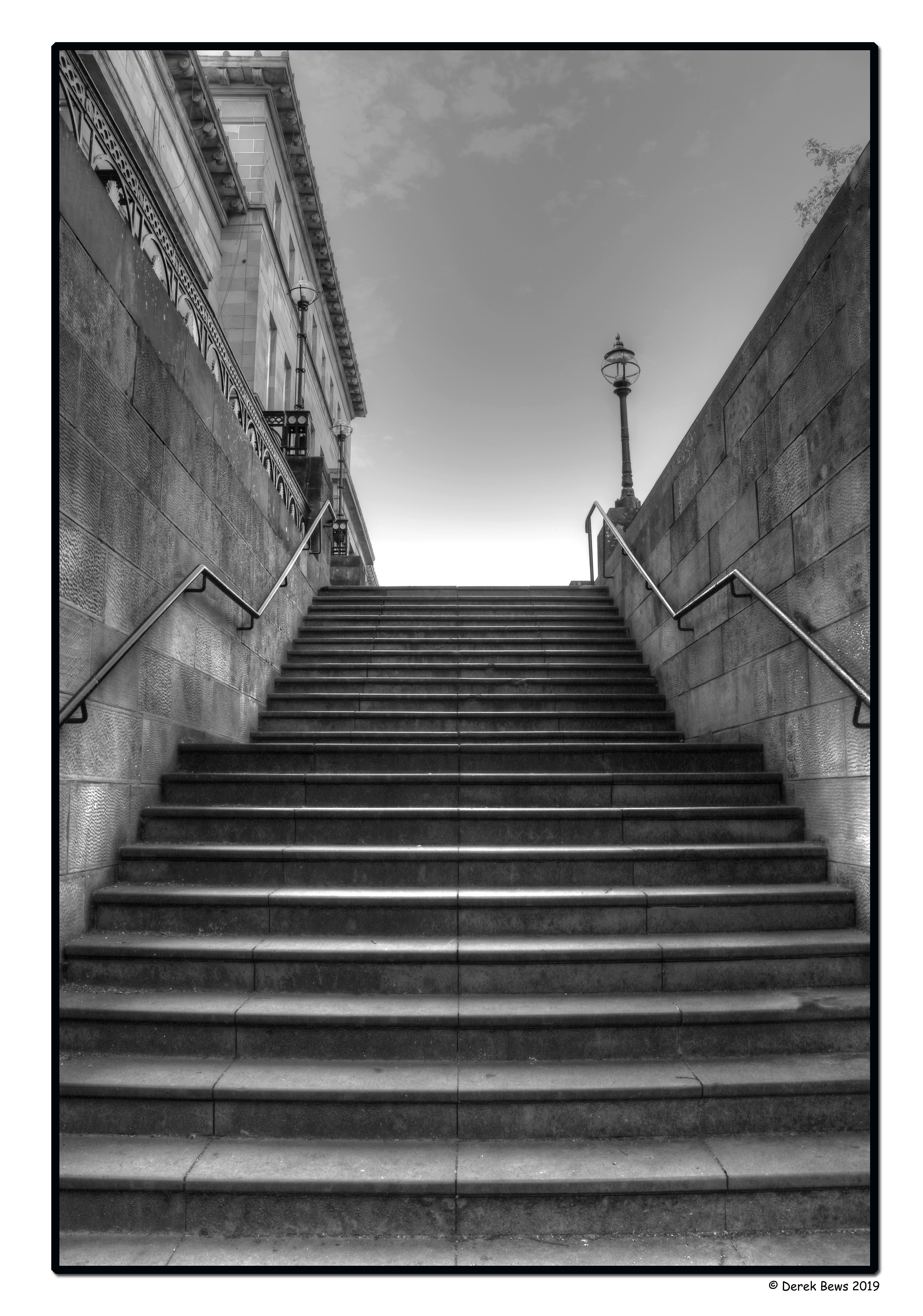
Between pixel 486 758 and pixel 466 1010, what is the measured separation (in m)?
2.20

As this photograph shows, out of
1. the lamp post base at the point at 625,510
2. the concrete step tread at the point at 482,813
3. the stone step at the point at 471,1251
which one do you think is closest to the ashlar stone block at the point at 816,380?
the concrete step tread at the point at 482,813

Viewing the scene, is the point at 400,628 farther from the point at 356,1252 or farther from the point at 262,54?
the point at 262,54

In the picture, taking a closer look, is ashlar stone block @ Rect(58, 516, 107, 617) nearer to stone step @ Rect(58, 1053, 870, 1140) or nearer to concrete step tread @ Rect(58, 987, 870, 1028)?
concrete step tread @ Rect(58, 987, 870, 1028)

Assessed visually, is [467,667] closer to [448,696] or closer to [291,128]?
[448,696]

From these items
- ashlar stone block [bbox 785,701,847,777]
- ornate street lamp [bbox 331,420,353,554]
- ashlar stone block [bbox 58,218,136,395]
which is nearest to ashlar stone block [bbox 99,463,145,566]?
ashlar stone block [bbox 58,218,136,395]

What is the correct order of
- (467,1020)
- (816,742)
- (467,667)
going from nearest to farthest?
(467,1020) → (816,742) → (467,667)

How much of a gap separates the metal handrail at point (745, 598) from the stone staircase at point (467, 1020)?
0.92m

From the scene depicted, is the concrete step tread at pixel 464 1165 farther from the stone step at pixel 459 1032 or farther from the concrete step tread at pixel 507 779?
the concrete step tread at pixel 507 779

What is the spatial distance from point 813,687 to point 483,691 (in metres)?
3.11

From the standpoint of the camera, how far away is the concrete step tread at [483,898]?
3973mm

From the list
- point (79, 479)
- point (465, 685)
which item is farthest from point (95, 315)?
point (465, 685)

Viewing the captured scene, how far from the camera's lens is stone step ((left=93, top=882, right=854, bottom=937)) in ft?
13.0

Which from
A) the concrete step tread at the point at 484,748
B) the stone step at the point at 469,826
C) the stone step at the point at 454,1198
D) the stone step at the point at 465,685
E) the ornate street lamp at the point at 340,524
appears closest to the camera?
the stone step at the point at 454,1198

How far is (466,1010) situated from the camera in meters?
3.43
